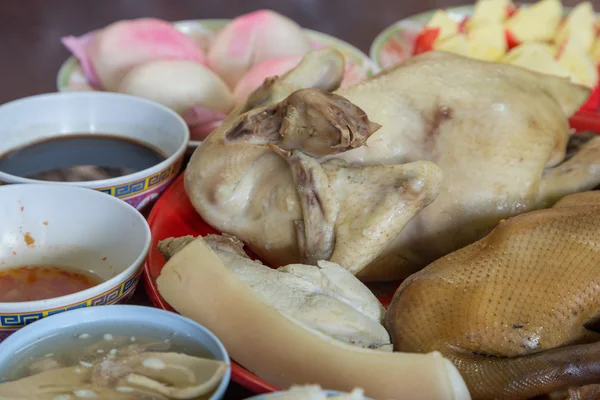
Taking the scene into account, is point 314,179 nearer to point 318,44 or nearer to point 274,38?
point 274,38

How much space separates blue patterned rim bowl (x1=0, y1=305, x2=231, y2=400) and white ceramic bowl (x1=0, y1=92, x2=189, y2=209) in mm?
430

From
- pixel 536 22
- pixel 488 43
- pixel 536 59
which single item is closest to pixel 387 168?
pixel 536 59

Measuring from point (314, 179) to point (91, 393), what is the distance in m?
0.46

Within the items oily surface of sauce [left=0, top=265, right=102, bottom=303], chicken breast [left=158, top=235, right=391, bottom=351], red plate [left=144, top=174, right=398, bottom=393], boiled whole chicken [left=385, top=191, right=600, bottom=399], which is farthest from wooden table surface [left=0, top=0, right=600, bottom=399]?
boiled whole chicken [left=385, top=191, right=600, bottom=399]

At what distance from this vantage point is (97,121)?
1.37 meters

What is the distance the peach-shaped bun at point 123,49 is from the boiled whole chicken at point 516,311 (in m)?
0.95

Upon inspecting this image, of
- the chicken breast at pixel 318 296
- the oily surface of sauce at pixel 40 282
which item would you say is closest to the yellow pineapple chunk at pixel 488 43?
the chicken breast at pixel 318 296

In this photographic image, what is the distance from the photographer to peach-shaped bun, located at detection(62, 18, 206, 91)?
1578 millimetres

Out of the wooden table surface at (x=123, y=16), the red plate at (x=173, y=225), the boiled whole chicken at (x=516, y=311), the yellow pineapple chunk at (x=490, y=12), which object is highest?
the yellow pineapple chunk at (x=490, y=12)

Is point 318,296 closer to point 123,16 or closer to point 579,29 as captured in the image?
point 579,29

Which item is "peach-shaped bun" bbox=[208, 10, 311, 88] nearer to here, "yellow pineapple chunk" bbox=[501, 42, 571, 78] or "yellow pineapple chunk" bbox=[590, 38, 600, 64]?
"yellow pineapple chunk" bbox=[501, 42, 571, 78]

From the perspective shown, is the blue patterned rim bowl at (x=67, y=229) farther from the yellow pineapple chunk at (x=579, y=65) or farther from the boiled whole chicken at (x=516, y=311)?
the yellow pineapple chunk at (x=579, y=65)

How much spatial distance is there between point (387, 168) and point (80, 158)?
23.5 inches

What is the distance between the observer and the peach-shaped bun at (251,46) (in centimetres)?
164
